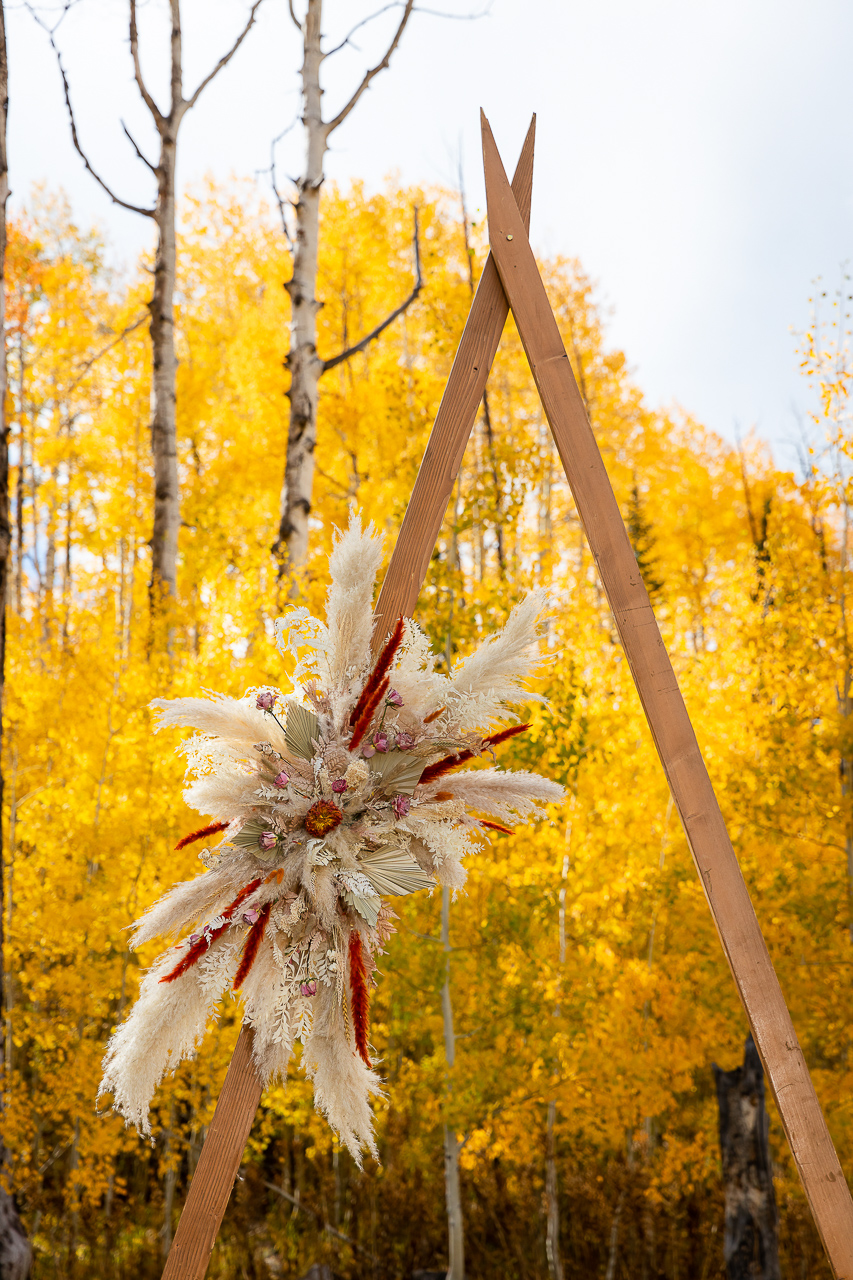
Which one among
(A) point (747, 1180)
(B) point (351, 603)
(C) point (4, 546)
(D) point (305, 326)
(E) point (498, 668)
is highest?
(D) point (305, 326)

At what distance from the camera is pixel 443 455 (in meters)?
1.35

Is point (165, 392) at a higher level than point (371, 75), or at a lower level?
lower

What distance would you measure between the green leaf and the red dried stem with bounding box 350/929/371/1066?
0.97ft

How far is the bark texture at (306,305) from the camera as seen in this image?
3830mm

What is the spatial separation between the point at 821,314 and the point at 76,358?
7.93 metres

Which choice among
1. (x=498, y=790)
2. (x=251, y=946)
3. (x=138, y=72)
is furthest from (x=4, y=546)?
(x=138, y=72)

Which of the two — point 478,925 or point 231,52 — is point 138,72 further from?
point 478,925

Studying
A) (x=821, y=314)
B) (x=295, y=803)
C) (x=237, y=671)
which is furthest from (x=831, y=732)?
(x=295, y=803)

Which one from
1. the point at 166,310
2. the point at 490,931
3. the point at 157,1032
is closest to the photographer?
the point at 157,1032

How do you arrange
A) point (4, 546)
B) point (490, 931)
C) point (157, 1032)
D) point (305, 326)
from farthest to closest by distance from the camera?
1. point (305, 326)
2. point (490, 931)
3. point (4, 546)
4. point (157, 1032)

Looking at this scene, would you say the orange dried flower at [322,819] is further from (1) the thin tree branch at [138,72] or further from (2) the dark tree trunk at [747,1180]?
(1) the thin tree branch at [138,72]

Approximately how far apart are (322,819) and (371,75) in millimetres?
3863

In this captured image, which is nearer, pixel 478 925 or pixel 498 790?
pixel 498 790

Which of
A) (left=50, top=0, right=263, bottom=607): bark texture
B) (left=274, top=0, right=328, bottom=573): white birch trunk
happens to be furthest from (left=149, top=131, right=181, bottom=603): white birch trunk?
(left=274, top=0, right=328, bottom=573): white birch trunk
